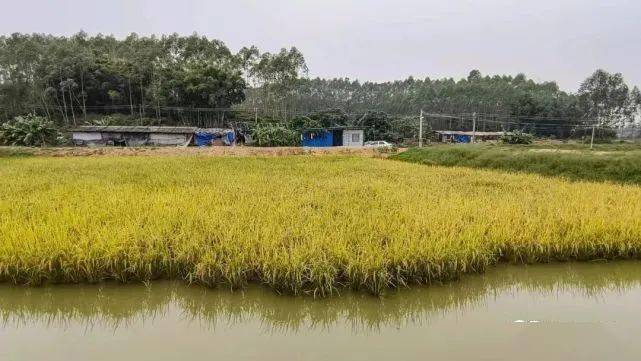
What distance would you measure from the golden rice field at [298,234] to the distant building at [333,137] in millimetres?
25287

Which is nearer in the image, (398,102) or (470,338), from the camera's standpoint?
(470,338)

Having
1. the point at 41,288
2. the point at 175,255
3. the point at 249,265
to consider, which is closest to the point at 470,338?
the point at 249,265

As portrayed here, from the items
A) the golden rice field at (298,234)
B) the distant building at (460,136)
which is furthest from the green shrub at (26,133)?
the distant building at (460,136)

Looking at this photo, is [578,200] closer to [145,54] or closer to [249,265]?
[249,265]

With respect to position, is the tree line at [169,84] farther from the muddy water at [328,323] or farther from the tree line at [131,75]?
the muddy water at [328,323]

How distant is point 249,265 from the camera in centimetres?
433

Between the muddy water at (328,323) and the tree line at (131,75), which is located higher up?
the tree line at (131,75)

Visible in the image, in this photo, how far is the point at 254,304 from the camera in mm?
3916

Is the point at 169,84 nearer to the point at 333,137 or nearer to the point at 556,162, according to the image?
the point at 333,137

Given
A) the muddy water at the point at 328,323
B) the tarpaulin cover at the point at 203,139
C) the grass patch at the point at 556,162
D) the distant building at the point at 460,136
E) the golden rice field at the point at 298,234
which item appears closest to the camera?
the muddy water at the point at 328,323

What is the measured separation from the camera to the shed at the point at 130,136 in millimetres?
29703

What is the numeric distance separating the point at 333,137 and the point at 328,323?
3181 centimetres

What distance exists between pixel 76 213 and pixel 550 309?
19.8ft

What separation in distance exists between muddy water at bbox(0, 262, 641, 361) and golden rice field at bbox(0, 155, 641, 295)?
20 centimetres
